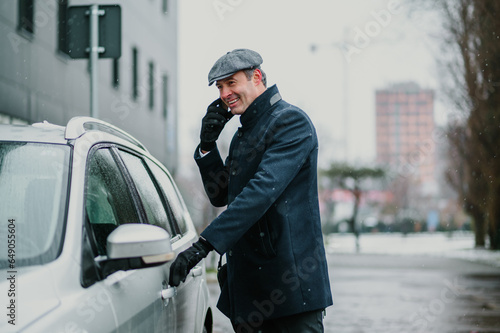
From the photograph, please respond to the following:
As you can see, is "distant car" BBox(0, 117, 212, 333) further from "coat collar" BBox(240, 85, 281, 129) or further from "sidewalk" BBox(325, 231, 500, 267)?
"sidewalk" BBox(325, 231, 500, 267)

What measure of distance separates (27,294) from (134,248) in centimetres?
37

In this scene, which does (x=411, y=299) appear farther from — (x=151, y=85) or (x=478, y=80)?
(x=151, y=85)

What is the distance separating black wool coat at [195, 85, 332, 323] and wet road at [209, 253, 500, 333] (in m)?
5.45

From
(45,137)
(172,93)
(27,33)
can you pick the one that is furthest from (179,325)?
(172,93)

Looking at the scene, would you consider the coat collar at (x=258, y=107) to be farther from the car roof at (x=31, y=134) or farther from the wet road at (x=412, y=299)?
the wet road at (x=412, y=299)

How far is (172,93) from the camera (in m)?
29.5

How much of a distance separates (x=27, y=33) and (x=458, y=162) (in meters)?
19.7

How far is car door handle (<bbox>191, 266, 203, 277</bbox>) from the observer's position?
3.90 metres

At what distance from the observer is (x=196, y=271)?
157 inches

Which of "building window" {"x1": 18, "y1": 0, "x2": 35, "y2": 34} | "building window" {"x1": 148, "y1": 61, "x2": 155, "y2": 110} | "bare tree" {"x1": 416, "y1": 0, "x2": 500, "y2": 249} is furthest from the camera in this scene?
"building window" {"x1": 148, "y1": 61, "x2": 155, "y2": 110}

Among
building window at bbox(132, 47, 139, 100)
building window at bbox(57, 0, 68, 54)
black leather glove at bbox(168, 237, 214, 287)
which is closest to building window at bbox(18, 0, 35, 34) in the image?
building window at bbox(57, 0, 68, 54)

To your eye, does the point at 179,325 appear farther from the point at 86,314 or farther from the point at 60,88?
the point at 60,88

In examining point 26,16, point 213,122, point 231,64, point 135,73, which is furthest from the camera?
point 135,73

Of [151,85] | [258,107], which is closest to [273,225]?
[258,107]
